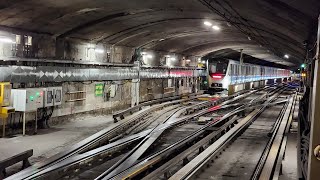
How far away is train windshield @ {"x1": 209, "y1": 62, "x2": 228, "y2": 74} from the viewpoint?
109ft

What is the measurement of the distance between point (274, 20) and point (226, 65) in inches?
825

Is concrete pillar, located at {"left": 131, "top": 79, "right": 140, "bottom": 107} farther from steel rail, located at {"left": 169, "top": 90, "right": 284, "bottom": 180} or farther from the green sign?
steel rail, located at {"left": 169, "top": 90, "right": 284, "bottom": 180}

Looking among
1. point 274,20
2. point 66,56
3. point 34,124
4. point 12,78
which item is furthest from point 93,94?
point 274,20

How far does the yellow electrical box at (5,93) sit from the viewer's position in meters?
11.8

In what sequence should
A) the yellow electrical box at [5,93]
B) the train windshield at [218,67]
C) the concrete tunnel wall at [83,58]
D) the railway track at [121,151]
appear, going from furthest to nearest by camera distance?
the train windshield at [218,67] → the concrete tunnel wall at [83,58] → the yellow electrical box at [5,93] → the railway track at [121,151]

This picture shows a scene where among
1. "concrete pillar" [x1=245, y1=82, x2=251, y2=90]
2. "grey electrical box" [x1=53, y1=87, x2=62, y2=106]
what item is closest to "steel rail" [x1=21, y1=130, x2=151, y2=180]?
"grey electrical box" [x1=53, y1=87, x2=62, y2=106]

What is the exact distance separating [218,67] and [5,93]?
24314 mm

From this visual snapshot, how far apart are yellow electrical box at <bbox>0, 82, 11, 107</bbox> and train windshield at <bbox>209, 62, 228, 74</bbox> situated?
24.0 metres

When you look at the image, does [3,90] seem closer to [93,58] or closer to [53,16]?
[53,16]

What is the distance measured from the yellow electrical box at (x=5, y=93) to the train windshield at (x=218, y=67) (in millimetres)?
23961

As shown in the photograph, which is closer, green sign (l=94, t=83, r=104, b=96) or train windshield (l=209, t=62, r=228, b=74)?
green sign (l=94, t=83, r=104, b=96)

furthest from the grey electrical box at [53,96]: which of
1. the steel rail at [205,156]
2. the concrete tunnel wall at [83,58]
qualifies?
the steel rail at [205,156]

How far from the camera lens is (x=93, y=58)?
17484 millimetres

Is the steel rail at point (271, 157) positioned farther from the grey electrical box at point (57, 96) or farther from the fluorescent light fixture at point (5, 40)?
the fluorescent light fixture at point (5, 40)
